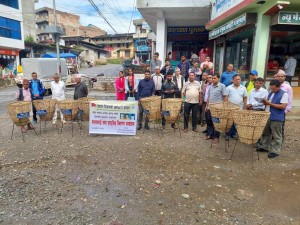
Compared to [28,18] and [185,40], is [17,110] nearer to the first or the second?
[185,40]

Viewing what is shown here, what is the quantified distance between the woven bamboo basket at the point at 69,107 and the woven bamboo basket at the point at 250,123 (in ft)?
13.5

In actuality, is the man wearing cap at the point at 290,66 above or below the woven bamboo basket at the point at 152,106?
above

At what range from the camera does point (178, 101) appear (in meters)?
6.55

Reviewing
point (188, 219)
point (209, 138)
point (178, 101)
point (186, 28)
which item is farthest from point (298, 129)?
point (186, 28)

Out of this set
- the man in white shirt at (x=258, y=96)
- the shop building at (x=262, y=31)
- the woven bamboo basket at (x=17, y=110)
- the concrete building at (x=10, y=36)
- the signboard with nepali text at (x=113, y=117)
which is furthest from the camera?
the concrete building at (x=10, y=36)

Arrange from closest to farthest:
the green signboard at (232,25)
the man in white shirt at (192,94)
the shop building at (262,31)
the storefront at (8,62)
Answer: the man in white shirt at (192,94)
the shop building at (262,31)
the green signboard at (232,25)
the storefront at (8,62)

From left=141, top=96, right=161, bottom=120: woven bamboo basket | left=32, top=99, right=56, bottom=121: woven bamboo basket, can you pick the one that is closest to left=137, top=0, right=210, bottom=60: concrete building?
left=141, top=96, right=161, bottom=120: woven bamboo basket

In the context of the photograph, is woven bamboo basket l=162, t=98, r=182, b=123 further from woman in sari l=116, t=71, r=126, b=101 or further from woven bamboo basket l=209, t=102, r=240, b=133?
woman in sari l=116, t=71, r=126, b=101

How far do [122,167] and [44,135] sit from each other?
10.9 feet

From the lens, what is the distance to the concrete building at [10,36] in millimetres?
27016

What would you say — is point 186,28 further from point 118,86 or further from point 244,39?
point 118,86

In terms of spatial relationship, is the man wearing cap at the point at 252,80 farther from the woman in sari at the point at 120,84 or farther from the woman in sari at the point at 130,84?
the woman in sari at the point at 120,84

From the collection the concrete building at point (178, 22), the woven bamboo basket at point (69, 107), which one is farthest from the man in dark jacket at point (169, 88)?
the concrete building at point (178, 22)

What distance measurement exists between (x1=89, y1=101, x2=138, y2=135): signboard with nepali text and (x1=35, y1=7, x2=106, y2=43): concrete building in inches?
1529
